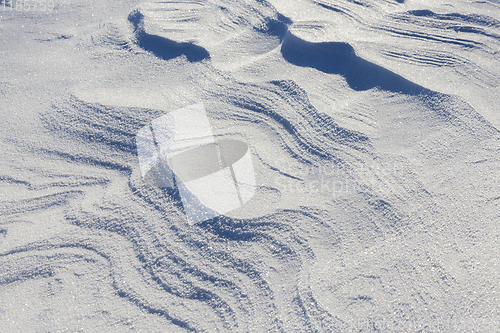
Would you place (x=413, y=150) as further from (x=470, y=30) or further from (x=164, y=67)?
(x=164, y=67)

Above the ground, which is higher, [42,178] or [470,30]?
[470,30]

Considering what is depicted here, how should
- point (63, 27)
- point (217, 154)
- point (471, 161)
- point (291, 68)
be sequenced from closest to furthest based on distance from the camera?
point (471, 161), point (217, 154), point (291, 68), point (63, 27)

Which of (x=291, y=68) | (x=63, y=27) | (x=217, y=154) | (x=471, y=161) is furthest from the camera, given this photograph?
(x=63, y=27)

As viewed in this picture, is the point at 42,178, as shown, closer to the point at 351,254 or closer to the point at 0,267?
the point at 0,267

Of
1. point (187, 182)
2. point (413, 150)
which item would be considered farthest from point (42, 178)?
point (413, 150)

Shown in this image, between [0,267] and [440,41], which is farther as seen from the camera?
[440,41]

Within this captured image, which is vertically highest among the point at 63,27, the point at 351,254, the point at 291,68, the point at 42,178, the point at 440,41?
the point at 440,41

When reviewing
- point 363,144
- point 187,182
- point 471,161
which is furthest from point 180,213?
point 471,161
